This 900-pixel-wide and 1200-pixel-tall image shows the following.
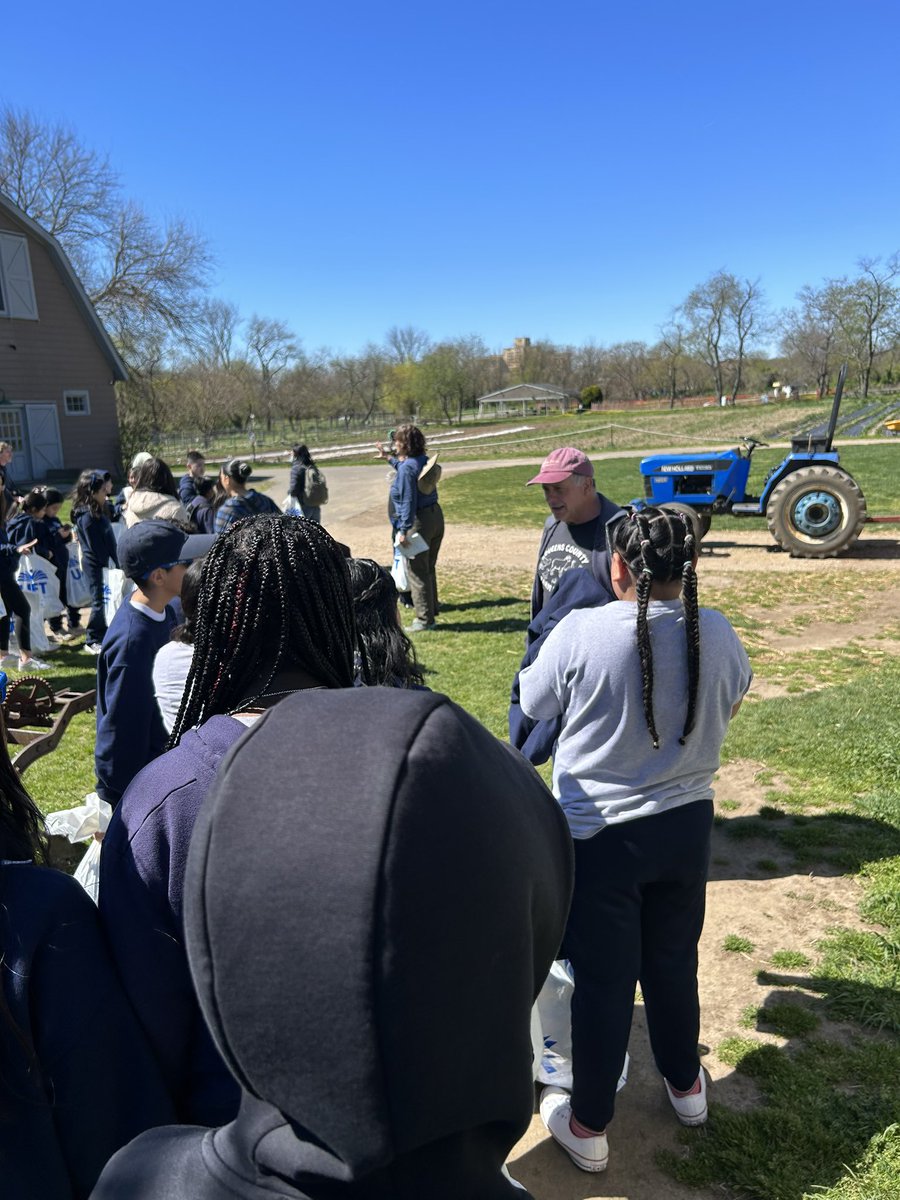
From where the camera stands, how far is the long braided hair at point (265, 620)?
5.16ft

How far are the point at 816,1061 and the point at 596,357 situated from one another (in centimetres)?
10017

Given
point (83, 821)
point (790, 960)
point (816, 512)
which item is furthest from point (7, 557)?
point (816, 512)

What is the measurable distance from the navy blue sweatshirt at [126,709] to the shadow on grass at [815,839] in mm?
2796

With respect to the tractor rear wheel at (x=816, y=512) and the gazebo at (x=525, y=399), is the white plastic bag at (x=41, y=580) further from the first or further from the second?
the gazebo at (x=525, y=399)

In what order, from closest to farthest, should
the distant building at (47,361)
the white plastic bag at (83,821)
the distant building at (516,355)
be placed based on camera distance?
the white plastic bag at (83,821) → the distant building at (47,361) → the distant building at (516,355)

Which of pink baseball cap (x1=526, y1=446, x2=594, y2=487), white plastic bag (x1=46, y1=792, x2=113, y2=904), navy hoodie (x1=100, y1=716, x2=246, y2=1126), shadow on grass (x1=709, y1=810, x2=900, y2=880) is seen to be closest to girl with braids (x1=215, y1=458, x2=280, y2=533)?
pink baseball cap (x1=526, y1=446, x2=594, y2=487)

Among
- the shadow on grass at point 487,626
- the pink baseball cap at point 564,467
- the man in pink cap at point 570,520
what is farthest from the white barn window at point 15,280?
the man in pink cap at point 570,520

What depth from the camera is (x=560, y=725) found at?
2.77m

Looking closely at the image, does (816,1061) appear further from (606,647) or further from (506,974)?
(506,974)

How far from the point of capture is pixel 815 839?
4469mm

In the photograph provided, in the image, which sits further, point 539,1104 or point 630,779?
point 539,1104

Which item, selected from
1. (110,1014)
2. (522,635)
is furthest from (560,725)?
(522,635)

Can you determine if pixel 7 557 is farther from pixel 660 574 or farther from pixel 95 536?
pixel 660 574

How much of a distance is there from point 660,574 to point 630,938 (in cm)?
106
